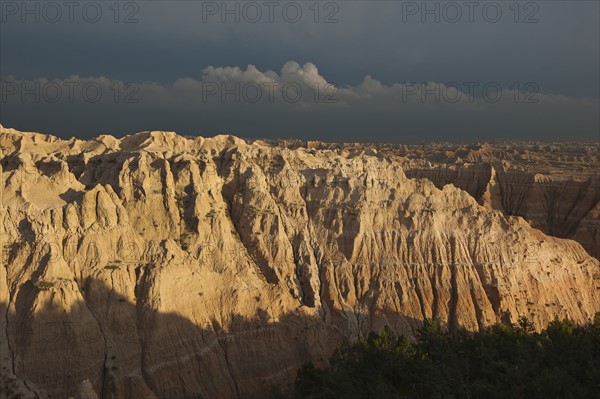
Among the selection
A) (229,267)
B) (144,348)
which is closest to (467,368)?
(144,348)

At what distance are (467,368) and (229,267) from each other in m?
20.8

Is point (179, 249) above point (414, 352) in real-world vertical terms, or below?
above

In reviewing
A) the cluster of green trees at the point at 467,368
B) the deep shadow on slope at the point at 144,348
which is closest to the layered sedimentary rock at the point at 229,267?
the deep shadow on slope at the point at 144,348

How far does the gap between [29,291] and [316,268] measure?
965 inches

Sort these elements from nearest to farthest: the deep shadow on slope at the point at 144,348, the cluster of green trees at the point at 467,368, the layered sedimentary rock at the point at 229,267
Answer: the cluster of green trees at the point at 467,368
the deep shadow on slope at the point at 144,348
the layered sedimentary rock at the point at 229,267

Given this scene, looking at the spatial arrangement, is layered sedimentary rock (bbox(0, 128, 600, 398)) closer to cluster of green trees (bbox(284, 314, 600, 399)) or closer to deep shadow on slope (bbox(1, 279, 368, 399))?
deep shadow on slope (bbox(1, 279, 368, 399))

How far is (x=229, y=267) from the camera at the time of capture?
4216 cm

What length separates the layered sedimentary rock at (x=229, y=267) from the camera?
33125mm

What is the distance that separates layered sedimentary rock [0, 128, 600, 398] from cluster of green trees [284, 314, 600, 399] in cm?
761

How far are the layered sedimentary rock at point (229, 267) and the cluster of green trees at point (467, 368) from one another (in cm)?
761

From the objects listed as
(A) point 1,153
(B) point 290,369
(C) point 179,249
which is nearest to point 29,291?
(C) point 179,249

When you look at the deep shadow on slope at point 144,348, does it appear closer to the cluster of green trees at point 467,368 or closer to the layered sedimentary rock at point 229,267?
the layered sedimentary rock at point 229,267

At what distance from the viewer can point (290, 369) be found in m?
36.4

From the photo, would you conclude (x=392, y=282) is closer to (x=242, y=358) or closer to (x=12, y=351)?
(x=242, y=358)
